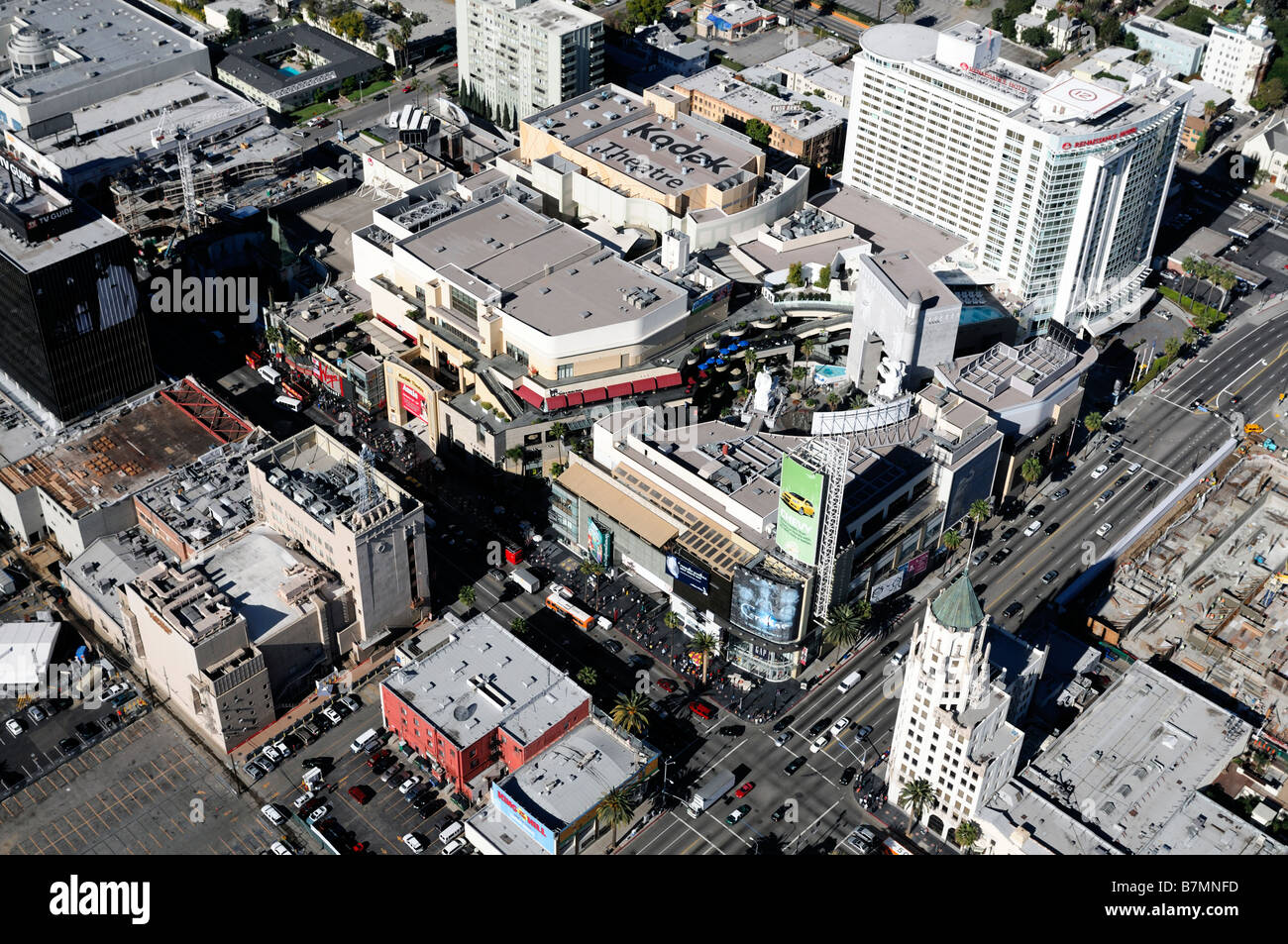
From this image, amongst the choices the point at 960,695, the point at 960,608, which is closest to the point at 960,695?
the point at 960,695

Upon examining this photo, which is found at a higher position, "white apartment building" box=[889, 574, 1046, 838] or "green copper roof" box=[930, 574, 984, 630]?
"green copper roof" box=[930, 574, 984, 630]

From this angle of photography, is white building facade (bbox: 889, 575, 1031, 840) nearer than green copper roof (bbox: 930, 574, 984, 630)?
No

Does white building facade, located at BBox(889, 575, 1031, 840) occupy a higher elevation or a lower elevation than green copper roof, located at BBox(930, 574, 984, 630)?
lower

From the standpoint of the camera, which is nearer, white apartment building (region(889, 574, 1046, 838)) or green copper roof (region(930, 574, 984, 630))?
green copper roof (region(930, 574, 984, 630))
